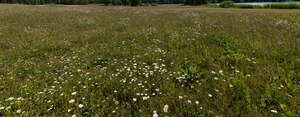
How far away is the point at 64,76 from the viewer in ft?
12.0

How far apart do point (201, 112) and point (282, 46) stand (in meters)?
5.38

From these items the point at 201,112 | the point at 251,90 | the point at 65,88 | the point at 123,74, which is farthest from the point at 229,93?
the point at 65,88

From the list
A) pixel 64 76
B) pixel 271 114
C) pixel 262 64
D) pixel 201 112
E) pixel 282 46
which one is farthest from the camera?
pixel 282 46

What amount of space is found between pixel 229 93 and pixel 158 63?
7.13 ft

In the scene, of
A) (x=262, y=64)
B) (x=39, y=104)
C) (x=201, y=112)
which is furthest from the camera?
(x=262, y=64)

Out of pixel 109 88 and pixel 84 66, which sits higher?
pixel 84 66

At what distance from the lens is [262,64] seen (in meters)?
3.91

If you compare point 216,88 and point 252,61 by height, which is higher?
point 252,61

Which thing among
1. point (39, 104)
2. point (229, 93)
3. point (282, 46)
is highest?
point (282, 46)

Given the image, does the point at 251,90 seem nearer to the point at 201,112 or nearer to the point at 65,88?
the point at 201,112

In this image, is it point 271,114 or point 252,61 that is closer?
point 271,114

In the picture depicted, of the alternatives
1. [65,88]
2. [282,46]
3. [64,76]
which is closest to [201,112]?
[65,88]

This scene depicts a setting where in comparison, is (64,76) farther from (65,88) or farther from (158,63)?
(158,63)

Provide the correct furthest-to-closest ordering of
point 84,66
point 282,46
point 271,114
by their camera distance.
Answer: point 282,46 < point 84,66 < point 271,114
